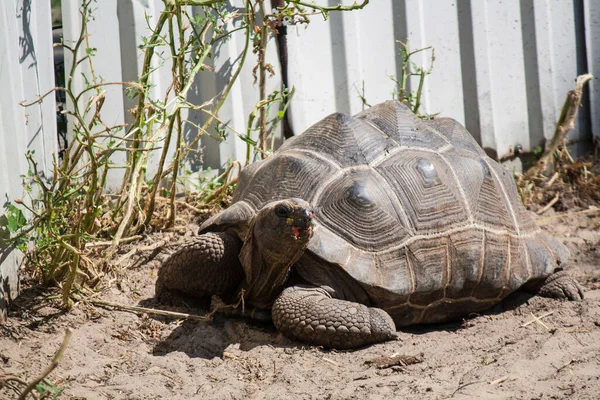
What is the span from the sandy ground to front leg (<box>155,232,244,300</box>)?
6.9 inches

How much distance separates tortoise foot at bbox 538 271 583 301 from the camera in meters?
3.96

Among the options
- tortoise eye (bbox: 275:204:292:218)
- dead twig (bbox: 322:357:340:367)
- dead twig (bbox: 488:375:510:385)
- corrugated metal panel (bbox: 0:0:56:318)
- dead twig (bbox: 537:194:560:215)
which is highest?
corrugated metal panel (bbox: 0:0:56:318)

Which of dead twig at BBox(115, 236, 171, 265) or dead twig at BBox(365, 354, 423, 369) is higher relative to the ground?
dead twig at BBox(115, 236, 171, 265)

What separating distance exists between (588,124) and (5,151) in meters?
4.92

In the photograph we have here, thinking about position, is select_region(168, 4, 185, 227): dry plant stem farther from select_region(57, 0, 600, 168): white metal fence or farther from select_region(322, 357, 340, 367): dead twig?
select_region(322, 357, 340, 367): dead twig

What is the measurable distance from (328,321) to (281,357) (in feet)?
0.83

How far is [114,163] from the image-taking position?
3553 mm

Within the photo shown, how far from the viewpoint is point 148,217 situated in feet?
14.0

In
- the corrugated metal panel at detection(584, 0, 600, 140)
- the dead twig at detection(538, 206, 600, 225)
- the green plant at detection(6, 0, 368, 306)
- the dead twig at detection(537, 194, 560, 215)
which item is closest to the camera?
the green plant at detection(6, 0, 368, 306)

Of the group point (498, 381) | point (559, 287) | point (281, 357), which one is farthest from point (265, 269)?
point (559, 287)

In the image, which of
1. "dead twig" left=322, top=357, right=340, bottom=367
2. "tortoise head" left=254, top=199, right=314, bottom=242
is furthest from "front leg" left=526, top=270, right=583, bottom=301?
"tortoise head" left=254, top=199, right=314, bottom=242

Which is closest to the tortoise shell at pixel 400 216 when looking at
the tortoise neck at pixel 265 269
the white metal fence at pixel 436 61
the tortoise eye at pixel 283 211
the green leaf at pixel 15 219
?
the tortoise neck at pixel 265 269

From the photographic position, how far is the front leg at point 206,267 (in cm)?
354

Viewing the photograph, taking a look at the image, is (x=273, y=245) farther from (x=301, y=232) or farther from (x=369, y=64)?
(x=369, y=64)
